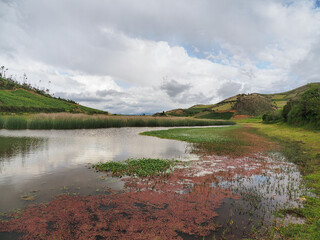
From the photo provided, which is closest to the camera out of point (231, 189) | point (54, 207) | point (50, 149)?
point (54, 207)

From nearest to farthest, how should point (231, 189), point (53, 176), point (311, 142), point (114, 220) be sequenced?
1. point (114, 220)
2. point (231, 189)
3. point (53, 176)
4. point (311, 142)

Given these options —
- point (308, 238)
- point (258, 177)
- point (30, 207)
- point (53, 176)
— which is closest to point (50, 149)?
point (53, 176)

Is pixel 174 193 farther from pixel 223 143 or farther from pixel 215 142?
pixel 215 142

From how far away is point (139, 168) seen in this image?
11.4 metres

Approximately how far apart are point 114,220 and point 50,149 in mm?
14313

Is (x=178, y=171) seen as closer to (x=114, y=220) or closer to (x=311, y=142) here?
(x=114, y=220)

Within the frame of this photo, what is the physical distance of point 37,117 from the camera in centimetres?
3488

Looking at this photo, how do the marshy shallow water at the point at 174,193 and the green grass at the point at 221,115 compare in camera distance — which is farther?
the green grass at the point at 221,115

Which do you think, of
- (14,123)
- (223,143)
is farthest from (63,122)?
(223,143)

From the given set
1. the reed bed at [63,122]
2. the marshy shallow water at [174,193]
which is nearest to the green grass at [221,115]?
the reed bed at [63,122]

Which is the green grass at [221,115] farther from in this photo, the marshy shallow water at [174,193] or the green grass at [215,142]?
the marshy shallow water at [174,193]

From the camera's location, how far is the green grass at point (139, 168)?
10.6m

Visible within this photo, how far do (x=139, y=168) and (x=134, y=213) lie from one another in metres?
5.16

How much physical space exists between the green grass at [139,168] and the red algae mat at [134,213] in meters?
1.07
